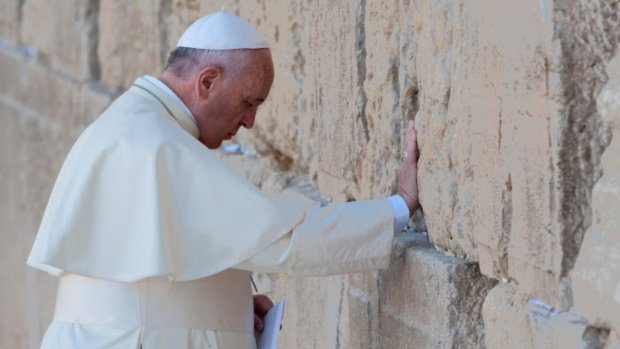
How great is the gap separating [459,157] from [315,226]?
1.31 ft

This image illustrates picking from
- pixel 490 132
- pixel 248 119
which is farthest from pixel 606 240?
pixel 248 119

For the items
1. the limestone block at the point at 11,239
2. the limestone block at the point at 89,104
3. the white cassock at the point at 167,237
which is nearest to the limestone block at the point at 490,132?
the white cassock at the point at 167,237

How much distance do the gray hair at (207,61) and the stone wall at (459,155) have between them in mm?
444

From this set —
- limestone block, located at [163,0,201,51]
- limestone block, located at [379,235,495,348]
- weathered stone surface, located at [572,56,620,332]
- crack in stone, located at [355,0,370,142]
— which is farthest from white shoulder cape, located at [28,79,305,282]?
limestone block, located at [163,0,201,51]

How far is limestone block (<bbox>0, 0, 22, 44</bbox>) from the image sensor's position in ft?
31.2

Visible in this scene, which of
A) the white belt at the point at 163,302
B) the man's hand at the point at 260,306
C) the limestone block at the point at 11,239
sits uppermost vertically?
the white belt at the point at 163,302

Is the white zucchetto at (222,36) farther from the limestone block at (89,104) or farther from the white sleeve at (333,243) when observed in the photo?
the limestone block at (89,104)

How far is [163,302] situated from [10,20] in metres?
6.32

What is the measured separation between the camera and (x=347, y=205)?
3559 millimetres

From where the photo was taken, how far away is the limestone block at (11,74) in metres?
9.49

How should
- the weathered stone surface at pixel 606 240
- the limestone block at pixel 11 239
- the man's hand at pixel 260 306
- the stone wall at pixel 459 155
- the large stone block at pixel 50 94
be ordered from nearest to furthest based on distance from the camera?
the weathered stone surface at pixel 606 240
the stone wall at pixel 459 155
the man's hand at pixel 260 306
the large stone block at pixel 50 94
the limestone block at pixel 11 239

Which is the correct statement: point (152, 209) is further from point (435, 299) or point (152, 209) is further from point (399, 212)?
point (435, 299)

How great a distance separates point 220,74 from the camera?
380cm

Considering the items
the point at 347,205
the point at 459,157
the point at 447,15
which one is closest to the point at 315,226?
the point at 347,205
